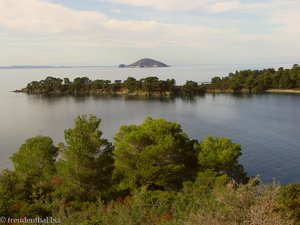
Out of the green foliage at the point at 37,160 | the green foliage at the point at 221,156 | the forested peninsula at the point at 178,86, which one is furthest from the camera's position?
the forested peninsula at the point at 178,86

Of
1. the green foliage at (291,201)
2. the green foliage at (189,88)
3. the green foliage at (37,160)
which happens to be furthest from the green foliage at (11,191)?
the green foliage at (189,88)

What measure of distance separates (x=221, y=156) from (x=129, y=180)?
7.20m

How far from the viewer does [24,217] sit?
17656 millimetres

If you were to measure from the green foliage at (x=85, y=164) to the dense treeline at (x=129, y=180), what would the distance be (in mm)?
65

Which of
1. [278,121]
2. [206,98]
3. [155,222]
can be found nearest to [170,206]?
[155,222]

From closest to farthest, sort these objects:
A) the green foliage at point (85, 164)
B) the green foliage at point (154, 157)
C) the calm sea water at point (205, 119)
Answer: the green foliage at point (85, 164) < the green foliage at point (154, 157) < the calm sea water at point (205, 119)

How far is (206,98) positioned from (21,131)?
6266cm

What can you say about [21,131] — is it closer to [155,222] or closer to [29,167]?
[29,167]

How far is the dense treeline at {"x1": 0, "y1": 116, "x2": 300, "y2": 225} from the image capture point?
17125 mm

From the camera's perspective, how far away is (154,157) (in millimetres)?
27875

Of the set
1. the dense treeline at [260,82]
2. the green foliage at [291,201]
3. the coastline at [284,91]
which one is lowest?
the green foliage at [291,201]

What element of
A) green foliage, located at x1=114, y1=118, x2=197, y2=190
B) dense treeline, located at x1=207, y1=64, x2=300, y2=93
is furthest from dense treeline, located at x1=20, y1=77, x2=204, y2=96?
green foliage, located at x1=114, y1=118, x2=197, y2=190

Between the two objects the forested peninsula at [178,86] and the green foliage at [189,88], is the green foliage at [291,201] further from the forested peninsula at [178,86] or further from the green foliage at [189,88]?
the green foliage at [189,88]

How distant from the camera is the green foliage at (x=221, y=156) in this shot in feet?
92.7
